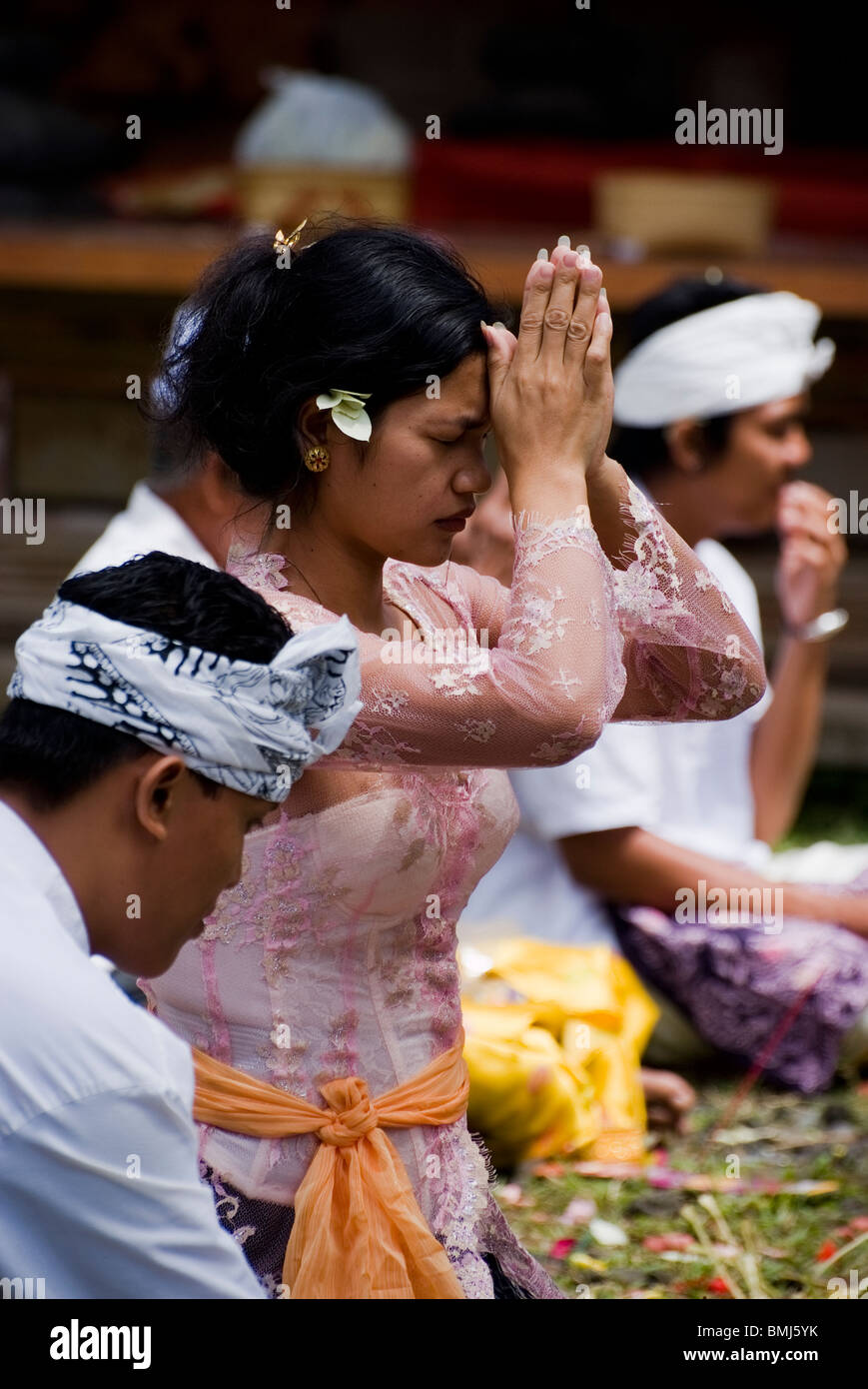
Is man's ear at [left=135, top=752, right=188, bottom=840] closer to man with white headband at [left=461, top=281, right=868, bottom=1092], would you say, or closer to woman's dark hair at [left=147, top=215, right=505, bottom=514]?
woman's dark hair at [left=147, top=215, right=505, bottom=514]

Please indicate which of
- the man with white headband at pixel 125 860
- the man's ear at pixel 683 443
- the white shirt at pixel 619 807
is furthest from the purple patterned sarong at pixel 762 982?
the man with white headband at pixel 125 860

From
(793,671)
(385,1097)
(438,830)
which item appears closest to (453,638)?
(438,830)

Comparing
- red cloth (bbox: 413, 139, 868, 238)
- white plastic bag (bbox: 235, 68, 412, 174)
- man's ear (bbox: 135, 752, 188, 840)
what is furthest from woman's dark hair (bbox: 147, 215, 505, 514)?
red cloth (bbox: 413, 139, 868, 238)

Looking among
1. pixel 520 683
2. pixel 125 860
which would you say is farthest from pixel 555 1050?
pixel 125 860

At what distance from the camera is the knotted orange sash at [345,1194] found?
200cm

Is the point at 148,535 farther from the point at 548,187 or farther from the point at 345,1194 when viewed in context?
the point at 548,187

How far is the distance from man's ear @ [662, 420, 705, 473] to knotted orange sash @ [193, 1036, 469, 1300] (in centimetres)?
233

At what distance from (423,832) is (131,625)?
0.55 m

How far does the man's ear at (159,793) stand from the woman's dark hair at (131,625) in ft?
0.08

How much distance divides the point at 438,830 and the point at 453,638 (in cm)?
27

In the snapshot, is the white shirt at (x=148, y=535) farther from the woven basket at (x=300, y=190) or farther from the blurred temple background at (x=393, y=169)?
the woven basket at (x=300, y=190)

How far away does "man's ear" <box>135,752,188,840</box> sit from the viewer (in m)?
1.57

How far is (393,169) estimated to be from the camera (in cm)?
620
